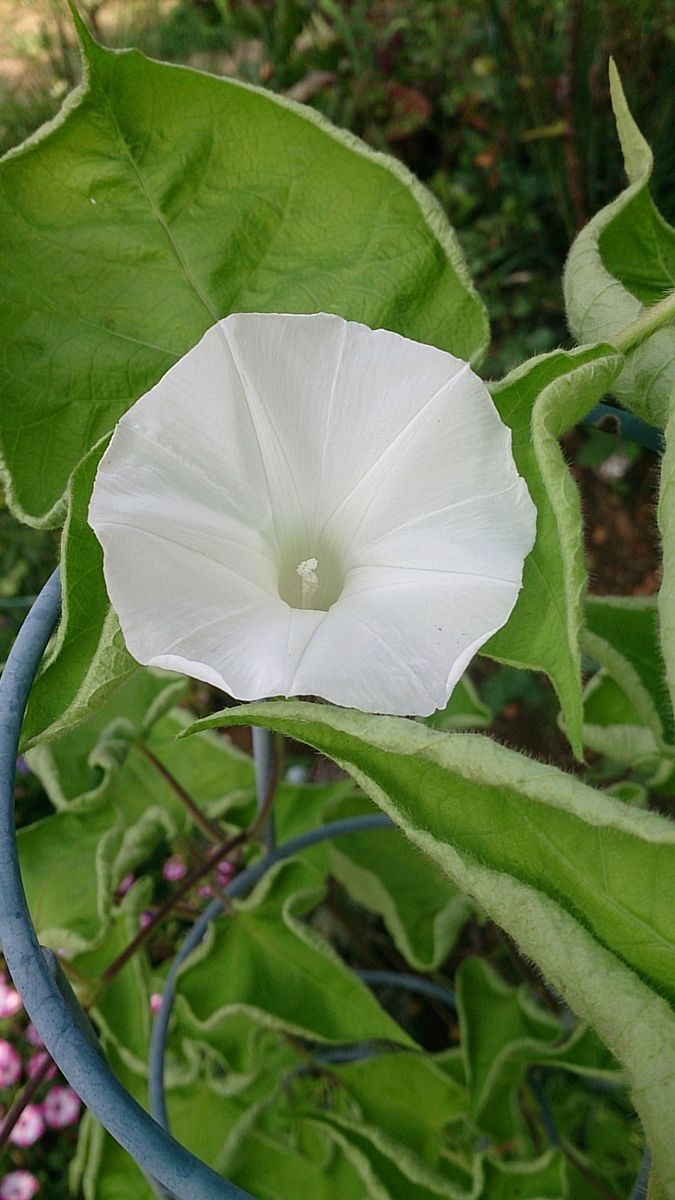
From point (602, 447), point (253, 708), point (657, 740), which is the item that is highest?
point (253, 708)

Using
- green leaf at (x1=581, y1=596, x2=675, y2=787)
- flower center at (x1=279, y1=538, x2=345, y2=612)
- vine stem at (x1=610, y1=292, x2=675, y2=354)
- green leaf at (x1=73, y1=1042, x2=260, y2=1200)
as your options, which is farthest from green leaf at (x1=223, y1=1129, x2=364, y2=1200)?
vine stem at (x1=610, y1=292, x2=675, y2=354)

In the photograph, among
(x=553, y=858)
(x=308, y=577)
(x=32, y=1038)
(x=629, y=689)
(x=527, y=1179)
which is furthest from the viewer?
(x=32, y=1038)

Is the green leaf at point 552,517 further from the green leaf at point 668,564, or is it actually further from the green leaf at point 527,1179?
the green leaf at point 527,1179

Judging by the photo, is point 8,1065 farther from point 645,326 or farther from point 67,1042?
point 645,326

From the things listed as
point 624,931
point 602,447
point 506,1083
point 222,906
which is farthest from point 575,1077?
point 602,447

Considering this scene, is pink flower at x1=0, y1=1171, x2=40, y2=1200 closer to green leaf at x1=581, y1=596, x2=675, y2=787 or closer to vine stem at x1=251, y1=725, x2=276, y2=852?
vine stem at x1=251, y1=725, x2=276, y2=852

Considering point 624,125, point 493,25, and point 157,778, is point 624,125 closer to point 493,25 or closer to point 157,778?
point 157,778

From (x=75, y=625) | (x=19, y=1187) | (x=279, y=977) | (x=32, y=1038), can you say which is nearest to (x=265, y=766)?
(x=279, y=977)
